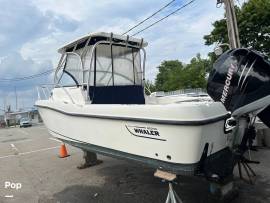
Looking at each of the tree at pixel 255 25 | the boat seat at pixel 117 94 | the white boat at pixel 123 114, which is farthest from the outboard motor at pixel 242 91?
the tree at pixel 255 25

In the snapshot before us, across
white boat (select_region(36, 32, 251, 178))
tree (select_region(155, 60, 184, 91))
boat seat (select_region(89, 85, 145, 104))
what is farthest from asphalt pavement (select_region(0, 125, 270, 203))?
tree (select_region(155, 60, 184, 91))

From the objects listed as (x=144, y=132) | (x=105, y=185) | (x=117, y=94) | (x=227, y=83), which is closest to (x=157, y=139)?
(x=144, y=132)

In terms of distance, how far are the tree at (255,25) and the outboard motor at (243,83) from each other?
1834cm

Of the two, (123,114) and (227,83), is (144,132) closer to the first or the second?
(123,114)

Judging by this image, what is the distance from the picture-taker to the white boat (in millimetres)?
3902

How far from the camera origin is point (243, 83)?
4.23 m

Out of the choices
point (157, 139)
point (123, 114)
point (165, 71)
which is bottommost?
point (157, 139)

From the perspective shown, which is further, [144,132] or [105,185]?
[105,185]

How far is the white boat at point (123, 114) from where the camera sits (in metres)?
3.90

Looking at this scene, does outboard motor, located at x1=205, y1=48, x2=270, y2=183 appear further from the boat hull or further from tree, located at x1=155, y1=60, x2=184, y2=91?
tree, located at x1=155, y1=60, x2=184, y2=91

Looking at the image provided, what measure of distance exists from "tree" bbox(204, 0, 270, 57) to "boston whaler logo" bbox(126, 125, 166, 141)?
62.1 ft

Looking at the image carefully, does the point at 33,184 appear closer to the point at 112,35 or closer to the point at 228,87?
the point at 112,35

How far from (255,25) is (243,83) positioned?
19704mm

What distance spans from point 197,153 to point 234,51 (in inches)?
61.3
